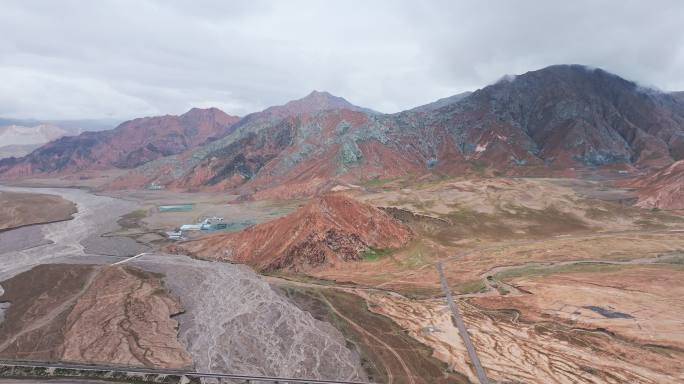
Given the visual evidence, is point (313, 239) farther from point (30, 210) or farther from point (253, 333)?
point (30, 210)

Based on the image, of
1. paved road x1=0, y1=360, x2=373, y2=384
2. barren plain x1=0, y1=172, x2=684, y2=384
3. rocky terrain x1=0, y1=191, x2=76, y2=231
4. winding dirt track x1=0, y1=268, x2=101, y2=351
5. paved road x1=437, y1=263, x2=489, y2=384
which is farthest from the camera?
rocky terrain x1=0, y1=191, x2=76, y2=231

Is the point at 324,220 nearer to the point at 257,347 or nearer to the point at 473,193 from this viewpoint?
the point at 257,347

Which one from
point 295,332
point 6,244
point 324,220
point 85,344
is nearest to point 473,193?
point 324,220

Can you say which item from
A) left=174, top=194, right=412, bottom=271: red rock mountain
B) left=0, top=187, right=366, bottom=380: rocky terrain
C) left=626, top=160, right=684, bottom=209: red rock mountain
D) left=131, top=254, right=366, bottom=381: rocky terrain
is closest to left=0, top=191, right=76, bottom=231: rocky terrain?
left=0, top=187, right=366, bottom=380: rocky terrain

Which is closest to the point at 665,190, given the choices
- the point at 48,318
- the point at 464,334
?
the point at 464,334

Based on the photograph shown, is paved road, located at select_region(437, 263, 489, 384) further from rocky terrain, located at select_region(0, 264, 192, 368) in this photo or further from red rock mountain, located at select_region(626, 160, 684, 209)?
red rock mountain, located at select_region(626, 160, 684, 209)

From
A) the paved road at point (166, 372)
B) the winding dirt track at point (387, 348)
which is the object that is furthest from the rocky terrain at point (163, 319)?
the winding dirt track at point (387, 348)
